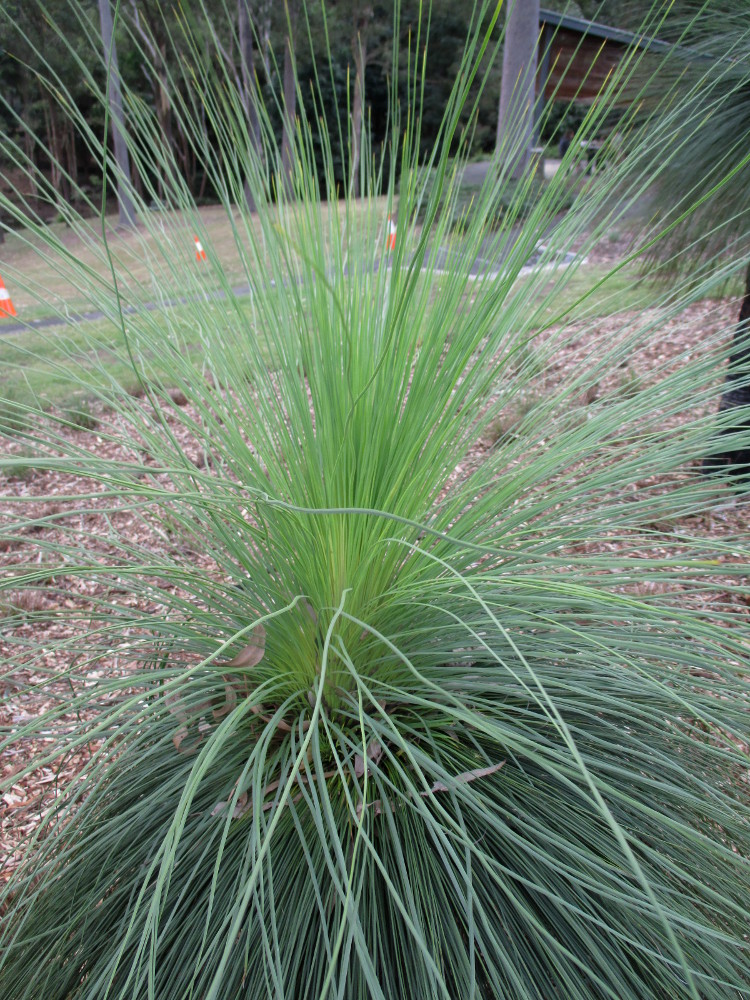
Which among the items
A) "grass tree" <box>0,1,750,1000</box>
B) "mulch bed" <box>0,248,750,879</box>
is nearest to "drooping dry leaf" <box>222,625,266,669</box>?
"grass tree" <box>0,1,750,1000</box>

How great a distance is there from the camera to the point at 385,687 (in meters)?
1.12

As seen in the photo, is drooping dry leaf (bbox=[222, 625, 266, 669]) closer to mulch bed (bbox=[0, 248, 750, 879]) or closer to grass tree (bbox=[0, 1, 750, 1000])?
grass tree (bbox=[0, 1, 750, 1000])

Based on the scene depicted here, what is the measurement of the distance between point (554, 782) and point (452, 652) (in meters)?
0.25

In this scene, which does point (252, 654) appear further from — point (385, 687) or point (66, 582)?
point (66, 582)

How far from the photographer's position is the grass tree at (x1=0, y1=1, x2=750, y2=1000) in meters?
0.90

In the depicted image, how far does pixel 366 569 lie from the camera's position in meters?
1.14

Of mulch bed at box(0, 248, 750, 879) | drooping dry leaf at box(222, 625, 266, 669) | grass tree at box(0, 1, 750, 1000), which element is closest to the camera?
grass tree at box(0, 1, 750, 1000)

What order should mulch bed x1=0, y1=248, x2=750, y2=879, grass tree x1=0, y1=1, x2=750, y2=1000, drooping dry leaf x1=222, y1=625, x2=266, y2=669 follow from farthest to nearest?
mulch bed x1=0, y1=248, x2=750, y2=879, drooping dry leaf x1=222, y1=625, x2=266, y2=669, grass tree x1=0, y1=1, x2=750, y2=1000

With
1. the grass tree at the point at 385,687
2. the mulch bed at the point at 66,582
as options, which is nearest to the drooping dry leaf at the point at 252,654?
the grass tree at the point at 385,687

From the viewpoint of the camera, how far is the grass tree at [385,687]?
2.95 ft

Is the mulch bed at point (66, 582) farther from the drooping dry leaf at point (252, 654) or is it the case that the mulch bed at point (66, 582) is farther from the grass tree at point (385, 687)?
the drooping dry leaf at point (252, 654)

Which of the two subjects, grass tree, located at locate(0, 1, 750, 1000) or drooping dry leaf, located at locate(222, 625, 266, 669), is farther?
drooping dry leaf, located at locate(222, 625, 266, 669)

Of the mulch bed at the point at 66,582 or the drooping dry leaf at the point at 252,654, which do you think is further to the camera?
the mulch bed at the point at 66,582

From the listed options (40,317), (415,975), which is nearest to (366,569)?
(415,975)
